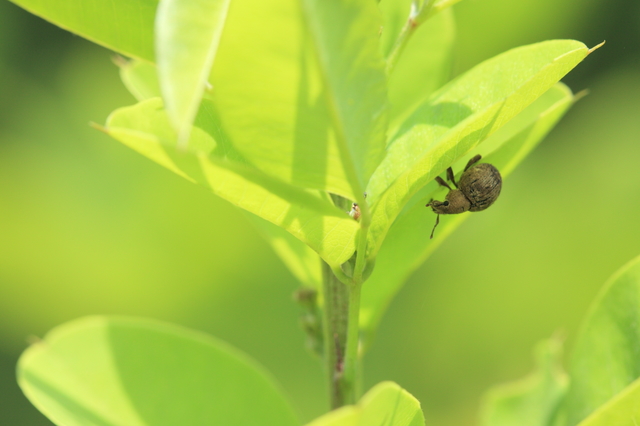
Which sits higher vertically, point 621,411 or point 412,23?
point 412,23

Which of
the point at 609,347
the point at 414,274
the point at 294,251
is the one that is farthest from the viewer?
the point at 414,274

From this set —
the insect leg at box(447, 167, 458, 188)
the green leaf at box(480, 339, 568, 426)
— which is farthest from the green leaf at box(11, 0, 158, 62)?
the green leaf at box(480, 339, 568, 426)

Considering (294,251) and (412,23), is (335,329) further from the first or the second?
(412,23)

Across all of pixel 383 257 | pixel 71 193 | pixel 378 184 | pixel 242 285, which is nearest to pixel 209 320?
pixel 242 285

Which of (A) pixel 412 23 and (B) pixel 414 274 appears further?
(B) pixel 414 274

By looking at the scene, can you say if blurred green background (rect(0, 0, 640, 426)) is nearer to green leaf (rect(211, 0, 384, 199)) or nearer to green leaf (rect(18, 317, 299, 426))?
green leaf (rect(18, 317, 299, 426))

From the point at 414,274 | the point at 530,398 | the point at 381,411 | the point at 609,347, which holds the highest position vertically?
the point at 381,411

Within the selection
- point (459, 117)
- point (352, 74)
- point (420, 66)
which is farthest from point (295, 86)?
point (420, 66)
